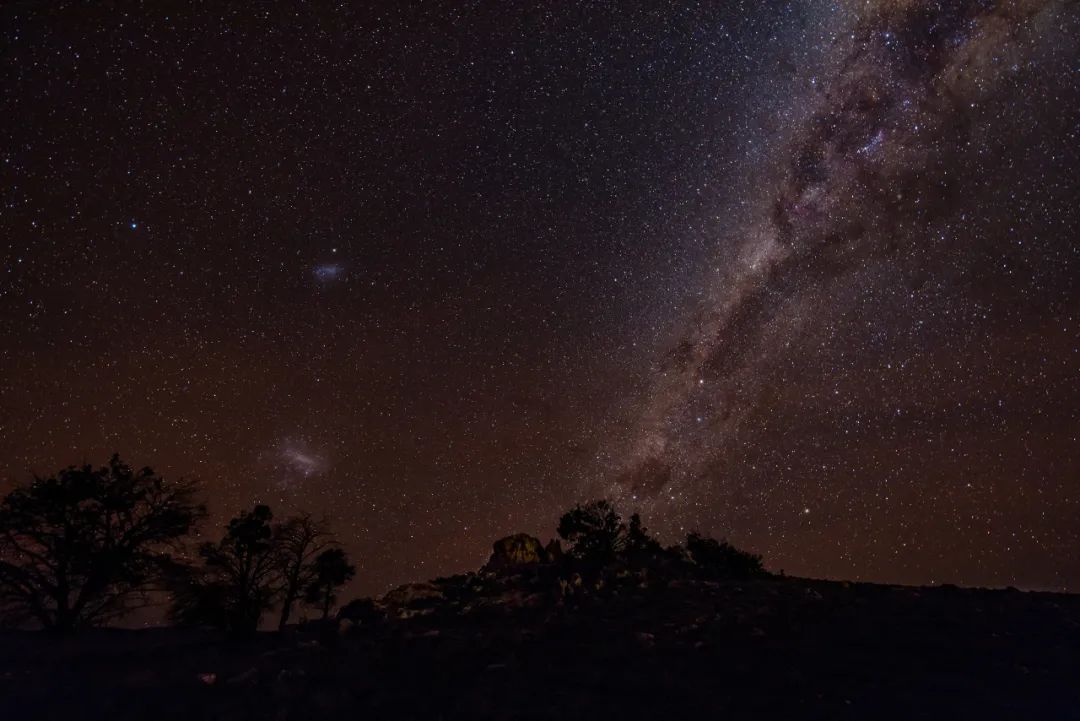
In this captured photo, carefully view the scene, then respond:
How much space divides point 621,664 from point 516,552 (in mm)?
17541

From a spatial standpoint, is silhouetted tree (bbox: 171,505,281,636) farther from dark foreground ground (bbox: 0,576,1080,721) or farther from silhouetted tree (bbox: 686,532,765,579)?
silhouetted tree (bbox: 686,532,765,579)

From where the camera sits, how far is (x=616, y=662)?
56.2 ft

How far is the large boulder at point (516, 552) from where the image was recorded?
3378cm

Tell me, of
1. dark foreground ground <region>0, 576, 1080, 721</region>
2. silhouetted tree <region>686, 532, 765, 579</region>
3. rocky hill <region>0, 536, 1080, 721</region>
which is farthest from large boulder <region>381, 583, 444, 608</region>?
silhouetted tree <region>686, 532, 765, 579</region>

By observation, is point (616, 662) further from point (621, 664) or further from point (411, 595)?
point (411, 595)

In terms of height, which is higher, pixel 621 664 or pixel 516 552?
pixel 516 552

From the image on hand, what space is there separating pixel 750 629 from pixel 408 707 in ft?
27.7

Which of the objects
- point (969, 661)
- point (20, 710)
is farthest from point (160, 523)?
point (969, 661)

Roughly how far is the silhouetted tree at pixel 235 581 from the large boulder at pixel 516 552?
329 inches

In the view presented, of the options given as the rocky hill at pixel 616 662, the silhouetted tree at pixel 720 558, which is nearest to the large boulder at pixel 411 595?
the rocky hill at pixel 616 662

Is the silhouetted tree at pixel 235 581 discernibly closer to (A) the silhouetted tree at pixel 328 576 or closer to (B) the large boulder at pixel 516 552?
(A) the silhouetted tree at pixel 328 576

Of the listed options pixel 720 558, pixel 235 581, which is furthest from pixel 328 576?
pixel 720 558

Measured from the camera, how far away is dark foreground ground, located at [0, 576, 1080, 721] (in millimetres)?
14344

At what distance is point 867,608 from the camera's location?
2183 centimetres
